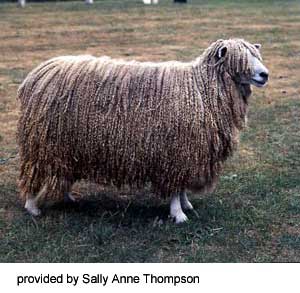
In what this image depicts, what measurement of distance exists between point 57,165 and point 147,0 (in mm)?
21309

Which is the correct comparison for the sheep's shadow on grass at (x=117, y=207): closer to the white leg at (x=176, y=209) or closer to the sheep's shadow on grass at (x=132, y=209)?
the sheep's shadow on grass at (x=132, y=209)

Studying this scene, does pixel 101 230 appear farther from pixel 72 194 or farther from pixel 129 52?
pixel 129 52

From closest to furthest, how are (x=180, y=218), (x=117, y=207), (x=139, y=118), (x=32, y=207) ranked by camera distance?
(x=139, y=118), (x=180, y=218), (x=32, y=207), (x=117, y=207)

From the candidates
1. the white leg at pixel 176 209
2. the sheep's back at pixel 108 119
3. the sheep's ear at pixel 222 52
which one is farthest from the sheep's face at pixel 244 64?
the white leg at pixel 176 209

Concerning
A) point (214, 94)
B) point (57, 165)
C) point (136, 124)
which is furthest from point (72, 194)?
point (214, 94)

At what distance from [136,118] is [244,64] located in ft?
2.85

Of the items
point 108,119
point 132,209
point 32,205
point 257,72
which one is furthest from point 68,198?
point 257,72

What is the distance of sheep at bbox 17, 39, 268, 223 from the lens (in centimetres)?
470

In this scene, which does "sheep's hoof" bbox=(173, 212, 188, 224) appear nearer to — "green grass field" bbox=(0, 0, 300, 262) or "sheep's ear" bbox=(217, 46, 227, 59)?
"green grass field" bbox=(0, 0, 300, 262)

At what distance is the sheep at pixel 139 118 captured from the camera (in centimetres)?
470

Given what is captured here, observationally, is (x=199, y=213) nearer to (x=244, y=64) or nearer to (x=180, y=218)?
(x=180, y=218)

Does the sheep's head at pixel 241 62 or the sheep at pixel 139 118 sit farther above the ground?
the sheep's head at pixel 241 62

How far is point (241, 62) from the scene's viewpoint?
4730mm

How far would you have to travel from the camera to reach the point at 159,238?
4668 mm
